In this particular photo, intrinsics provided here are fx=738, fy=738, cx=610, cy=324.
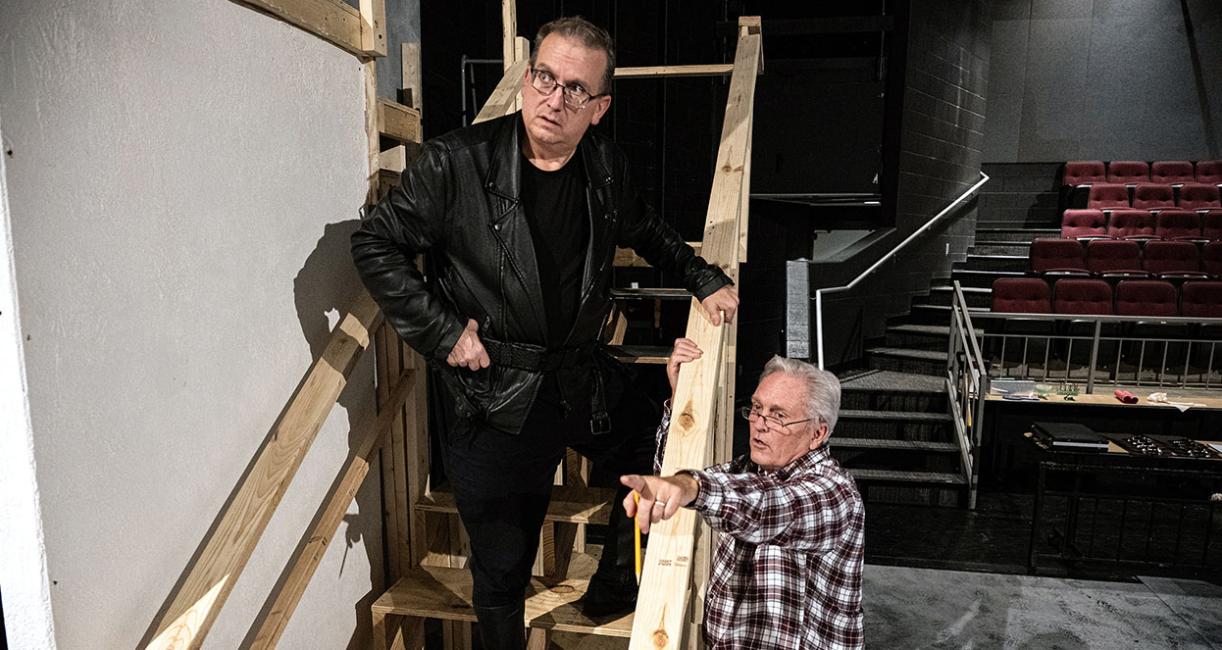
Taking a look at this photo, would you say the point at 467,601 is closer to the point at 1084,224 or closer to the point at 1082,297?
the point at 1082,297

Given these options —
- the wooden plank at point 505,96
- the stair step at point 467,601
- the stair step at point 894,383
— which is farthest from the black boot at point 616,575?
the stair step at point 894,383

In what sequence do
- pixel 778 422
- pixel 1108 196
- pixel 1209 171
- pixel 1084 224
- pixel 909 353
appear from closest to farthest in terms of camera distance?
1. pixel 778 422
2. pixel 909 353
3. pixel 1084 224
4. pixel 1108 196
5. pixel 1209 171

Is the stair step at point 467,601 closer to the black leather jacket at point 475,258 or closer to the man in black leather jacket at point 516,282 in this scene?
the man in black leather jacket at point 516,282

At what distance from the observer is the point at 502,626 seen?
1.70 m

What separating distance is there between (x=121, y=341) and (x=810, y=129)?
670 cm

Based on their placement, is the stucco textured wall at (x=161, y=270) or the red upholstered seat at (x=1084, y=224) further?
the red upholstered seat at (x=1084, y=224)

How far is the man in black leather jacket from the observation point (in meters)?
1.48

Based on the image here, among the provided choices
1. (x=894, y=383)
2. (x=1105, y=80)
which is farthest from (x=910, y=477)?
(x=1105, y=80)

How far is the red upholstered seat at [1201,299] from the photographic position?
5969mm

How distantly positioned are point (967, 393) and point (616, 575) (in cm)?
379

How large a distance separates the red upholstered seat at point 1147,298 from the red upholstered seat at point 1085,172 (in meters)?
2.87

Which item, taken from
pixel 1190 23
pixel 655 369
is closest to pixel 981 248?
pixel 1190 23

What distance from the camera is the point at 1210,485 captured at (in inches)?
194

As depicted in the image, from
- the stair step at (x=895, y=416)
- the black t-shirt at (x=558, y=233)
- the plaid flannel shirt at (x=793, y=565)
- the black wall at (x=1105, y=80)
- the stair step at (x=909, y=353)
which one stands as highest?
the black wall at (x=1105, y=80)
